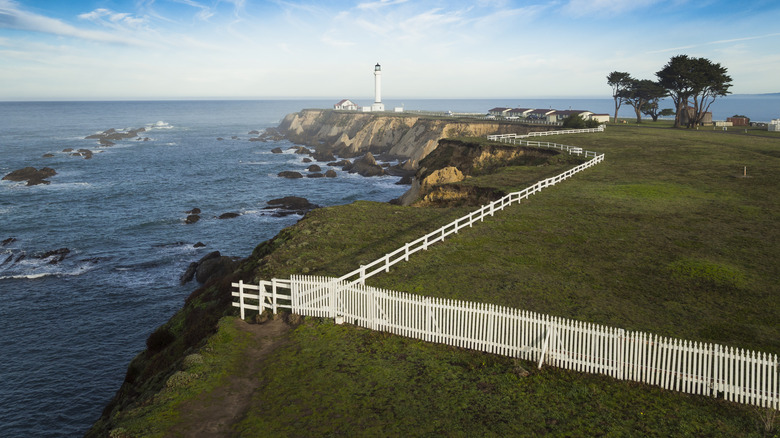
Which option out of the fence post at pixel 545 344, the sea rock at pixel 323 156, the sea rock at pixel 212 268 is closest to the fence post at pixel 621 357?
the fence post at pixel 545 344

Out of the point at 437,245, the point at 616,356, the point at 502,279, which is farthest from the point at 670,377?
the point at 437,245

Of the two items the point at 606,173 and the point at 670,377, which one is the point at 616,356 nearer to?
the point at 670,377

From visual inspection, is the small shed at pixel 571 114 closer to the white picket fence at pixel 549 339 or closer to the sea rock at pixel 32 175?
the sea rock at pixel 32 175

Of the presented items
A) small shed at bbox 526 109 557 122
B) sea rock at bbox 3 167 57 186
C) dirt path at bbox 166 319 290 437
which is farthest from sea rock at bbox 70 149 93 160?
dirt path at bbox 166 319 290 437

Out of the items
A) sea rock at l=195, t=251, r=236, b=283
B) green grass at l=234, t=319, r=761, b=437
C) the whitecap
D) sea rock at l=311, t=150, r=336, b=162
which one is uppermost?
sea rock at l=311, t=150, r=336, b=162

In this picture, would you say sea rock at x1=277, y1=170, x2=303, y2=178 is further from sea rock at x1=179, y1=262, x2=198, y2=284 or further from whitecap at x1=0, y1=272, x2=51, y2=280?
whitecap at x1=0, y1=272, x2=51, y2=280

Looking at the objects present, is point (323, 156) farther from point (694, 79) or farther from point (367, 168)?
point (694, 79)
